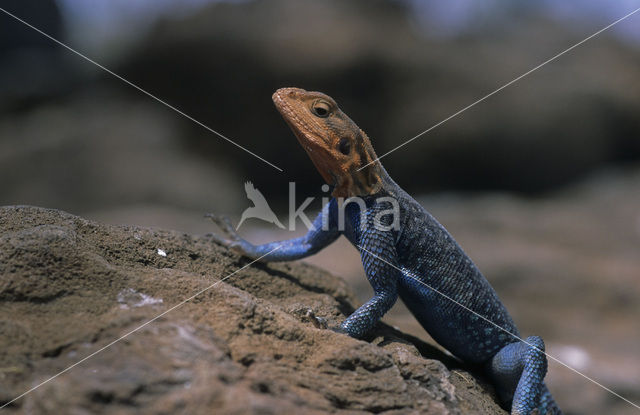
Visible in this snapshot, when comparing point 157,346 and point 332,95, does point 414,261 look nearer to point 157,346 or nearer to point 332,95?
point 157,346

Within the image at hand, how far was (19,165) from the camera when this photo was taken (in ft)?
33.7

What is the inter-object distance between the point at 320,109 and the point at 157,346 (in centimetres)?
167

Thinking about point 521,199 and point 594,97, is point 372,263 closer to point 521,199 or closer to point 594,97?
point 521,199

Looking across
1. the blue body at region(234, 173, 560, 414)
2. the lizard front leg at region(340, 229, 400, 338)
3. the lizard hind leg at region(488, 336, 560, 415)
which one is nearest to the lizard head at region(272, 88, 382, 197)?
the blue body at region(234, 173, 560, 414)

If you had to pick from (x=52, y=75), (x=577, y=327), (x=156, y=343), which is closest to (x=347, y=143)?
(x=156, y=343)

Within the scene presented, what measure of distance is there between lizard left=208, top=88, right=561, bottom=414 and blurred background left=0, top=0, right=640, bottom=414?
5.42 metres

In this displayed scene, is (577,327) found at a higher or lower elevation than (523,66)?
lower

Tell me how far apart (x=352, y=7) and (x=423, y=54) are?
1.79 meters

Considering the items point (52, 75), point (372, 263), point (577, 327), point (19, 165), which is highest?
point (372, 263)

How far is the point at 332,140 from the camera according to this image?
9.60 feet

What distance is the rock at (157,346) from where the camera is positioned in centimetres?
164
